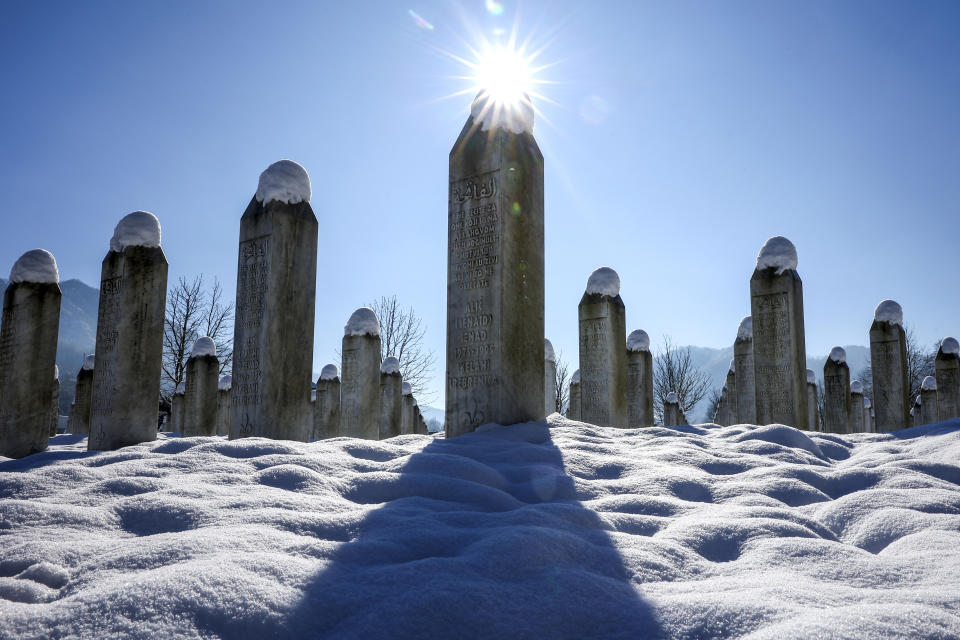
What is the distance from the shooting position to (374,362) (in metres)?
14.5

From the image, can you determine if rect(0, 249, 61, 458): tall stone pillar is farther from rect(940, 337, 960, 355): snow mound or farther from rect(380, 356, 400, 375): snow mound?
rect(940, 337, 960, 355): snow mound

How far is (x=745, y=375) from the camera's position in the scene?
16.8 m

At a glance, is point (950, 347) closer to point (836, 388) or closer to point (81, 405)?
point (836, 388)

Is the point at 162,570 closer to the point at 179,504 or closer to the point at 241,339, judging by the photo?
the point at 179,504

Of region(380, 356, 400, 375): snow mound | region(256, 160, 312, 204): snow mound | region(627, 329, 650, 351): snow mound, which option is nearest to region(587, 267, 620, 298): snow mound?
region(627, 329, 650, 351): snow mound

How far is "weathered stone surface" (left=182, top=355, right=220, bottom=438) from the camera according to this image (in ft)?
50.6

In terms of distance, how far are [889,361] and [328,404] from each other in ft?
51.2

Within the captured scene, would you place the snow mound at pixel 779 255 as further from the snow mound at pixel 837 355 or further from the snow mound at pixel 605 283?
the snow mound at pixel 837 355

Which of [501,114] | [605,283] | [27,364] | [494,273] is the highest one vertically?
[501,114]

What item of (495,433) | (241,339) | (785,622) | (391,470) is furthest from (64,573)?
(241,339)

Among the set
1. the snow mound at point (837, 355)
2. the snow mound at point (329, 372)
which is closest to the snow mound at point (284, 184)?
the snow mound at point (329, 372)

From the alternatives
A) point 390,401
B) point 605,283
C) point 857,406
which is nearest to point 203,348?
point 390,401

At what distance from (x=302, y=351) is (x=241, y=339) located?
942 millimetres

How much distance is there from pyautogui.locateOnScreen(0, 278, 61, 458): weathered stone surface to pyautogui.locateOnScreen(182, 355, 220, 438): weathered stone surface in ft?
22.9
